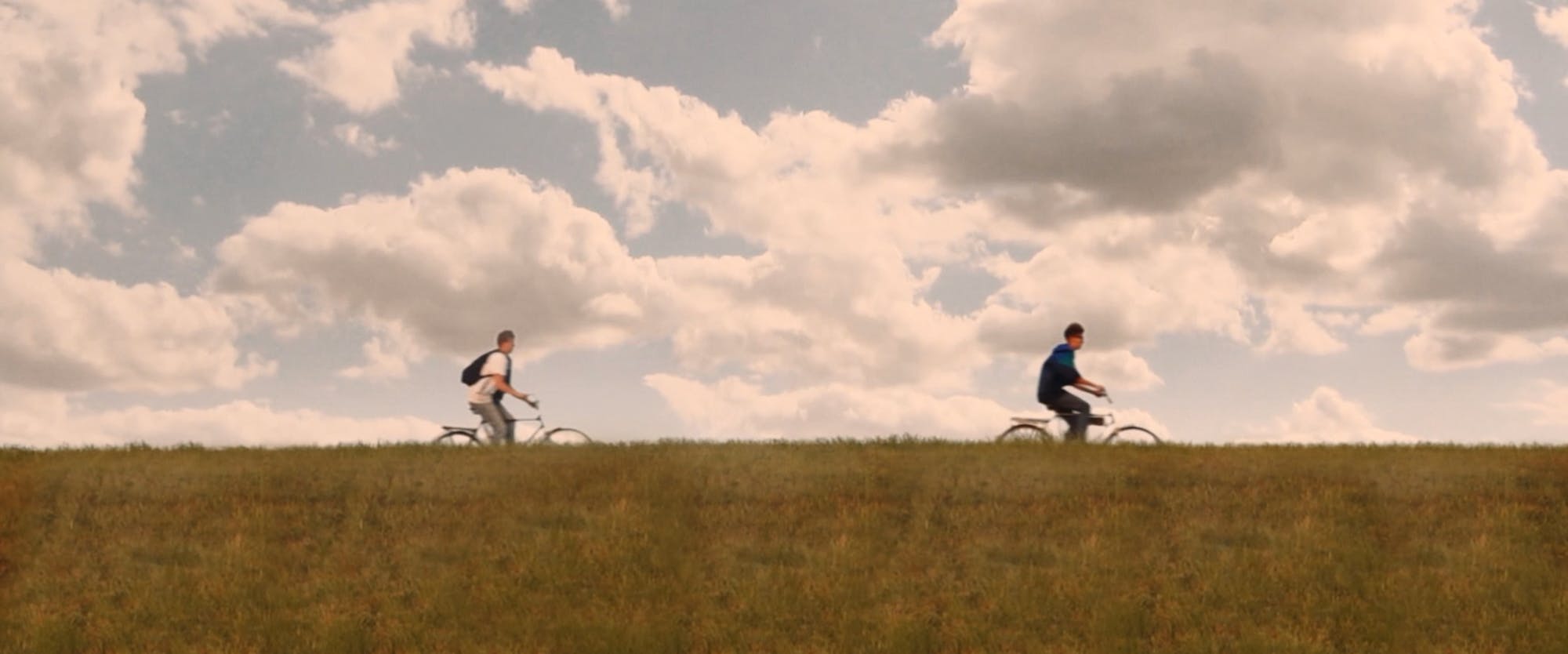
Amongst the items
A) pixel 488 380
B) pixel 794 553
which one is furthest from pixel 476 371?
pixel 794 553

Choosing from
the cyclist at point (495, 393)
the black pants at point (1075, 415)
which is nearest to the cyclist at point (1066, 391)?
the black pants at point (1075, 415)

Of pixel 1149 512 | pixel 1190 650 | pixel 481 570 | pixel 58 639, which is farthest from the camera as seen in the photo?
pixel 1149 512

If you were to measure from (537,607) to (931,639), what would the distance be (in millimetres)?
4165

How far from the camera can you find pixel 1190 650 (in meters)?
13.1

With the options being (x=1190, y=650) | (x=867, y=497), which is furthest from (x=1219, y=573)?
(x=867, y=497)

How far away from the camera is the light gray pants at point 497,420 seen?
2233 centimetres

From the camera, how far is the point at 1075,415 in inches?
867

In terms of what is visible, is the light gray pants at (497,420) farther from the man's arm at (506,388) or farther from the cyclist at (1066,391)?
the cyclist at (1066,391)

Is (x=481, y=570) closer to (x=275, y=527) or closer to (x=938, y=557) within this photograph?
(x=275, y=527)

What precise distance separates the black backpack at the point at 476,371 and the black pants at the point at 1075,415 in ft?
29.7

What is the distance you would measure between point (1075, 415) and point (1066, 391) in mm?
420

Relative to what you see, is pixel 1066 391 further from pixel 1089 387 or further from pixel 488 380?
pixel 488 380

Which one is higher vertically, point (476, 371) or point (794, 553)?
point (476, 371)

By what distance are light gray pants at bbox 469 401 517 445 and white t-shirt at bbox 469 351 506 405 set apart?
0.09m
